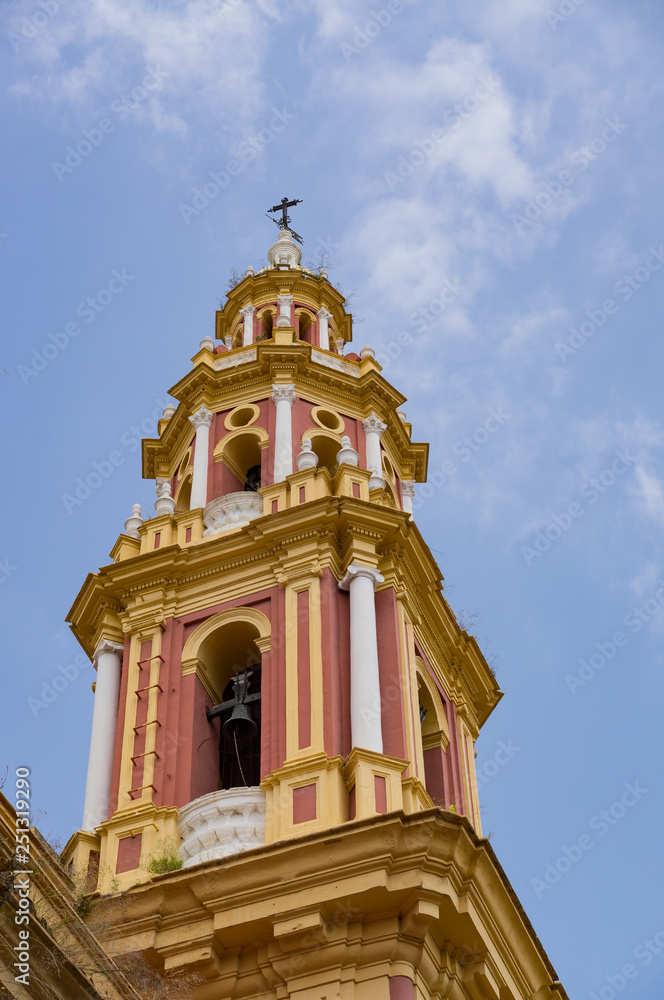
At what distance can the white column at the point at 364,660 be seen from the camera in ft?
67.5

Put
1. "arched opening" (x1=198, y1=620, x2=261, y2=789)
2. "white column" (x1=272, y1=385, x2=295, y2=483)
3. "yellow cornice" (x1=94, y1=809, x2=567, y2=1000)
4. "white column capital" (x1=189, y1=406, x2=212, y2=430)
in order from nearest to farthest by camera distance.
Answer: "yellow cornice" (x1=94, y1=809, x2=567, y2=1000), "arched opening" (x1=198, y1=620, x2=261, y2=789), "white column" (x1=272, y1=385, x2=295, y2=483), "white column capital" (x1=189, y1=406, x2=212, y2=430)

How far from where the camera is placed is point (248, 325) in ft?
105

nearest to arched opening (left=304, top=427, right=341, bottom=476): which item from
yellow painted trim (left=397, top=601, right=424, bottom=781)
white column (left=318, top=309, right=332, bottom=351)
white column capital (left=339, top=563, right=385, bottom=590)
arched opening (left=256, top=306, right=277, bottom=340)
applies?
white column (left=318, top=309, right=332, bottom=351)

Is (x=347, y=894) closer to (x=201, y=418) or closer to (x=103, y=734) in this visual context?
(x=103, y=734)

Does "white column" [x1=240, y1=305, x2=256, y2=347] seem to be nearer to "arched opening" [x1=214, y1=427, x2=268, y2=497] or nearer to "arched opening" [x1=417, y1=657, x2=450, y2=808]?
"arched opening" [x1=214, y1=427, x2=268, y2=497]

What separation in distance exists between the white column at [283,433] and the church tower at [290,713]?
5 centimetres

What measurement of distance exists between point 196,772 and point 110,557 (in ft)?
16.8

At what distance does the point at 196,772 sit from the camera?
21.7 m

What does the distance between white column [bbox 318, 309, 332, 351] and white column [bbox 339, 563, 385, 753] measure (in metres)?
9.28

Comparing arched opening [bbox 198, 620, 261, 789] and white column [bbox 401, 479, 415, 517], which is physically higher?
white column [bbox 401, 479, 415, 517]

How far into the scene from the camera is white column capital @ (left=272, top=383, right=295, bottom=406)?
2797 centimetres

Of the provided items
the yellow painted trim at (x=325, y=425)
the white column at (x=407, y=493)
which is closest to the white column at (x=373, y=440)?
the yellow painted trim at (x=325, y=425)

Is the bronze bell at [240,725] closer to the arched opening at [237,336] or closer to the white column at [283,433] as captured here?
the white column at [283,433]

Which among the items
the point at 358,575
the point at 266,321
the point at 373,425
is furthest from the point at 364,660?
the point at 266,321
